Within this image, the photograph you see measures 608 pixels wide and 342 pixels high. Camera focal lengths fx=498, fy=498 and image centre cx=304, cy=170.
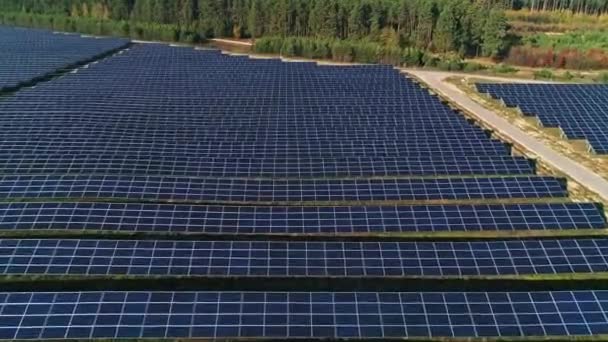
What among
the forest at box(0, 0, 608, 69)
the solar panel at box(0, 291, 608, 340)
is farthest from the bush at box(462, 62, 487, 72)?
the solar panel at box(0, 291, 608, 340)

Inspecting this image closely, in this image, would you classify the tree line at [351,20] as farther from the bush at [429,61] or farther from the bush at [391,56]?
the bush at [429,61]

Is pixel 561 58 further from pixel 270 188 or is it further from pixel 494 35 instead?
pixel 270 188

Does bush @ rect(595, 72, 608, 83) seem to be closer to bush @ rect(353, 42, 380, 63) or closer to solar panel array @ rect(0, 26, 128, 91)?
bush @ rect(353, 42, 380, 63)

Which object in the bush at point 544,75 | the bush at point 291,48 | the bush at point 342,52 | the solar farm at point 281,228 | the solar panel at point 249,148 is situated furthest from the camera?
the bush at point 291,48

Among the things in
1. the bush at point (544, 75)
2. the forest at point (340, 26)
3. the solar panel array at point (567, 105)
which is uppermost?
the forest at point (340, 26)

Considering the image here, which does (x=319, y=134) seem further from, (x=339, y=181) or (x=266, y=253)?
(x=266, y=253)

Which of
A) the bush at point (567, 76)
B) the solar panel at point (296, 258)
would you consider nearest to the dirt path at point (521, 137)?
the bush at point (567, 76)
